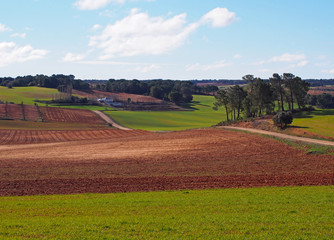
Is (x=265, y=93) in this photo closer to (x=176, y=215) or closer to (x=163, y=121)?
(x=163, y=121)

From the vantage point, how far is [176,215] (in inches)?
571

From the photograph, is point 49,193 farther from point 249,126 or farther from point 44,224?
point 249,126

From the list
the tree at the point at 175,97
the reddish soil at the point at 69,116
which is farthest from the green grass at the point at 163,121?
the tree at the point at 175,97

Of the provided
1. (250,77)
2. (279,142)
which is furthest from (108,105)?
(279,142)

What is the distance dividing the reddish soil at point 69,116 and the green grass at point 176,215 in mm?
A: 76683

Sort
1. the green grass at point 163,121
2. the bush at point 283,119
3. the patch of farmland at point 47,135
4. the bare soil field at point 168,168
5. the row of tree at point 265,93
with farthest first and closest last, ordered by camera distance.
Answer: the green grass at point 163,121 → the row of tree at point 265,93 → the patch of farmland at point 47,135 → the bush at point 283,119 → the bare soil field at point 168,168

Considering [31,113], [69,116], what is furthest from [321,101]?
[31,113]

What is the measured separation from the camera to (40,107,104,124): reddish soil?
94.4 metres

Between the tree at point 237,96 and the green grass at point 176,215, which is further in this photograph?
the tree at point 237,96

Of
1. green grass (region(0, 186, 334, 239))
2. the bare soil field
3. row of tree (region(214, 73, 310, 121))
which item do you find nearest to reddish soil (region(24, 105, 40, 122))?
row of tree (region(214, 73, 310, 121))

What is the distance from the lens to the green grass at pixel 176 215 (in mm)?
11930

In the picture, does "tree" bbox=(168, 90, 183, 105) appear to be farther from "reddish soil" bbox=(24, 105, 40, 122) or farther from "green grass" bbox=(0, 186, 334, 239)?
"green grass" bbox=(0, 186, 334, 239)

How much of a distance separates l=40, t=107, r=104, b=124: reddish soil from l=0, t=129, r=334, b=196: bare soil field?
166 ft

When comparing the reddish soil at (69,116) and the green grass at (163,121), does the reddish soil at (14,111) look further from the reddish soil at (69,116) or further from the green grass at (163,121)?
the green grass at (163,121)
